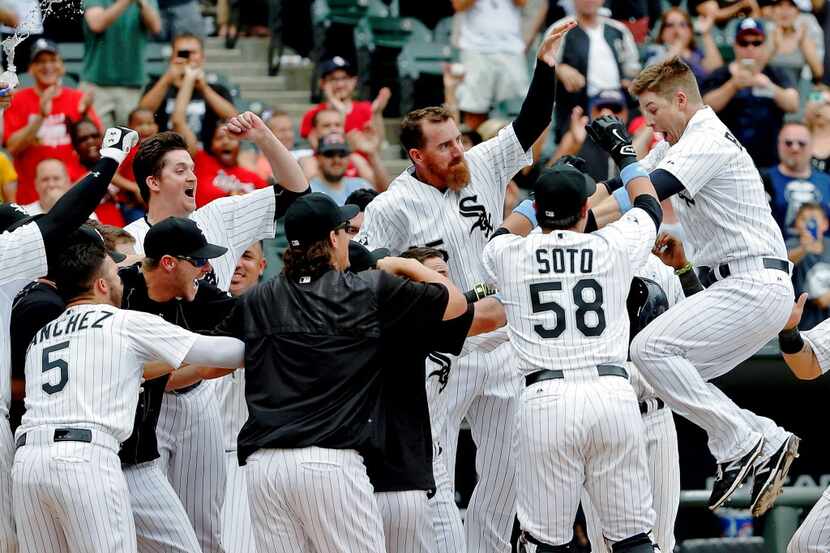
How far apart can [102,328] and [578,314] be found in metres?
1.96

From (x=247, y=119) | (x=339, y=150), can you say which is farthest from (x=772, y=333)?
(x=339, y=150)

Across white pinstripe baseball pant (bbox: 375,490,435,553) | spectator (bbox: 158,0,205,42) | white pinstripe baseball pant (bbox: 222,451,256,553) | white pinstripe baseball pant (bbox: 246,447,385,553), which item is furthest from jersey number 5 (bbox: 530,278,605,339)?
spectator (bbox: 158,0,205,42)

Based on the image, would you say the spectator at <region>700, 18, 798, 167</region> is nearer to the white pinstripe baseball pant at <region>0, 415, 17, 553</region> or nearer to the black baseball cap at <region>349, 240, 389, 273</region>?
the black baseball cap at <region>349, 240, 389, 273</region>

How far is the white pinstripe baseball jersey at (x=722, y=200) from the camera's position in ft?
24.2

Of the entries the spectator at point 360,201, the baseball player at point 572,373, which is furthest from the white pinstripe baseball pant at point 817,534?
the spectator at point 360,201

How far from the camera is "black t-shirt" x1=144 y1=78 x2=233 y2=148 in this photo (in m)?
12.0

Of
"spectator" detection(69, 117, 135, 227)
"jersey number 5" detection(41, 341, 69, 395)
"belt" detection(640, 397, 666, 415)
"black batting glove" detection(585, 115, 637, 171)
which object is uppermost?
"black batting glove" detection(585, 115, 637, 171)

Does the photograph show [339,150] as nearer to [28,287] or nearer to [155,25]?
[155,25]

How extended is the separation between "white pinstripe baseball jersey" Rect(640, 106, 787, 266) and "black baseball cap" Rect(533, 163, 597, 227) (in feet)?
2.32

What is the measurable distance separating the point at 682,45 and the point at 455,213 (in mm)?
6770

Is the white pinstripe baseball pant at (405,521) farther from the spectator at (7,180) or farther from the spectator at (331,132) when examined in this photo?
the spectator at (7,180)

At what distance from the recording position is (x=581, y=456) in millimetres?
6734

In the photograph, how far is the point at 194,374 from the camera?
6.80 m

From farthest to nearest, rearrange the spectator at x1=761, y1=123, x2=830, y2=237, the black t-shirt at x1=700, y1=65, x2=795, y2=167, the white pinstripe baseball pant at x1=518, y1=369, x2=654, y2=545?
the black t-shirt at x1=700, y1=65, x2=795, y2=167, the spectator at x1=761, y1=123, x2=830, y2=237, the white pinstripe baseball pant at x1=518, y1=369, x2=654, y2=545
